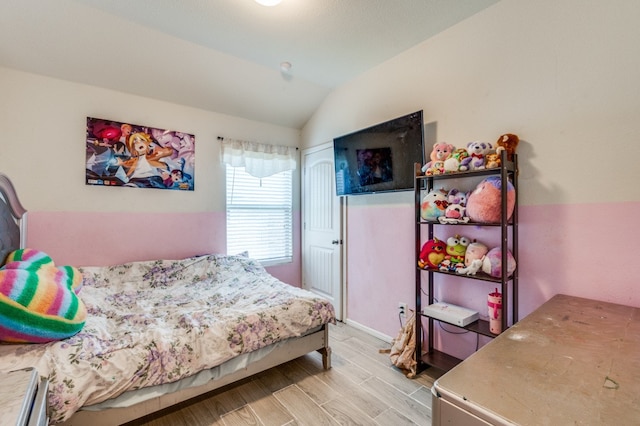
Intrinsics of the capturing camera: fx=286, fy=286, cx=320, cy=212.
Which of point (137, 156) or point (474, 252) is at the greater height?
point (137, 156)

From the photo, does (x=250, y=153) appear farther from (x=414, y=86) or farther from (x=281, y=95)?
(x=414, y=86)

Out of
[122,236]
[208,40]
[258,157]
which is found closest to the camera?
[208,40]

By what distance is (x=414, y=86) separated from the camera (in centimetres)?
252

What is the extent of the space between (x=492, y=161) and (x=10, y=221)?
3.30 meters

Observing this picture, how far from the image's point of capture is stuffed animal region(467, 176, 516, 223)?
1.75 metres

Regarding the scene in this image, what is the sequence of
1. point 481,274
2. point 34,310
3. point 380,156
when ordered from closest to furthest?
point 34,310 < point 481,274 < point 380,156

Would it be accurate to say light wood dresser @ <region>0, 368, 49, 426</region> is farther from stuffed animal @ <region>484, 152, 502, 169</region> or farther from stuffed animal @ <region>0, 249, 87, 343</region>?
stuffed animal @ <region>484, 152, 502, 169</region>

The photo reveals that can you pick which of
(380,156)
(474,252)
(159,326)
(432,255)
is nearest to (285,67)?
(380,156)

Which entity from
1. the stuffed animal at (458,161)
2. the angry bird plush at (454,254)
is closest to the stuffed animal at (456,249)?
the angry bird plush at (454,254)

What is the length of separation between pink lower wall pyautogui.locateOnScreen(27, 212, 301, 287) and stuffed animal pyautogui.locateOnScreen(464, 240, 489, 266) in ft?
8.54

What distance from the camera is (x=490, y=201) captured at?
176cm

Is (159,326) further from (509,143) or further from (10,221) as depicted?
(509,143)

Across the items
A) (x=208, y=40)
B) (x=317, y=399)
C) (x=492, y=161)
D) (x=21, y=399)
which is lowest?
(x=317, y=399)

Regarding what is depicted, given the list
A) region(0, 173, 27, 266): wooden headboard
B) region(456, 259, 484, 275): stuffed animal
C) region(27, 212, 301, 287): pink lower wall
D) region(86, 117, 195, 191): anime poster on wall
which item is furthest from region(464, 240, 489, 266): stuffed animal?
region(0, 173, 27, 266): wooden headboard
